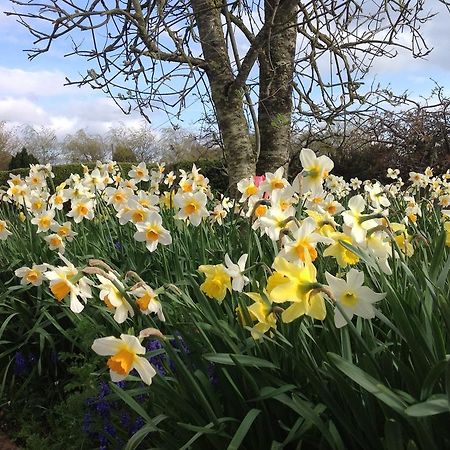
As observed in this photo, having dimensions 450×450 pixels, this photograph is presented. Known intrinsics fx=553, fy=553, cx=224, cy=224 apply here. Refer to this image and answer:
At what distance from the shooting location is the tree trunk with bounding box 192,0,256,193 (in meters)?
4.26

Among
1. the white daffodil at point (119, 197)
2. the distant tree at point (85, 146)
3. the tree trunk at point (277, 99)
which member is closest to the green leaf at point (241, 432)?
the white daffodil at point (119, 197)

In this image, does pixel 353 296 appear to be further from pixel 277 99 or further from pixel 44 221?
pixel 277 99

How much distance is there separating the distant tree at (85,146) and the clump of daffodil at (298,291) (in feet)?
141

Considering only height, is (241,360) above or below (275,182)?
below

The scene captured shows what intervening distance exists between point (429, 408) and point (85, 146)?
149ft

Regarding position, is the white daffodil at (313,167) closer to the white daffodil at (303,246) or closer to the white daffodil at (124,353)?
the white daffodil at (303,246)

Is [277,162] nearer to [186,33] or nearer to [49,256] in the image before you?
[186,33]

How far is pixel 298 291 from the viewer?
3.88 feet

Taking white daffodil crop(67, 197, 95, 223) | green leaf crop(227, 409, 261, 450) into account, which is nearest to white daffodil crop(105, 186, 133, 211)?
white daffodil crop(67, 197, 95, 223)

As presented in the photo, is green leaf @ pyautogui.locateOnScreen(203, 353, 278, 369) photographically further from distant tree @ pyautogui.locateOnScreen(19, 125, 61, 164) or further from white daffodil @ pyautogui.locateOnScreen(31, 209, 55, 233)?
distant tree @ pyautogui.locateOnScreen(19, 125, 61, 164)

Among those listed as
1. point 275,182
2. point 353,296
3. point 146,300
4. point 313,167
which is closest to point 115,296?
point 146,300

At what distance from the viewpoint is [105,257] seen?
3.05 meters

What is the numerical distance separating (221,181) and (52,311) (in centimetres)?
845

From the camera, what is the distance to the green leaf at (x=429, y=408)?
102cm
